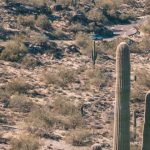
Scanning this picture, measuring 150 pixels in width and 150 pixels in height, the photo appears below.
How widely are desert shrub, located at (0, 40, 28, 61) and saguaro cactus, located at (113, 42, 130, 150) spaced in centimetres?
1651

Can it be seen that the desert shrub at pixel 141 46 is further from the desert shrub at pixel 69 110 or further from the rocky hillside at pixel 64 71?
the desert shrub at pixel 69 110

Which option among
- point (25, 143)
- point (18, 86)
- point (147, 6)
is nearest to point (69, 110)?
point (18, 86)

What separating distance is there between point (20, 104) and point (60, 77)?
524 cm

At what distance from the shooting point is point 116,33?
1642 inches

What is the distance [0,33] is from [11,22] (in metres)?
3.31

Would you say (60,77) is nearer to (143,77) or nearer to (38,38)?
(143,77)

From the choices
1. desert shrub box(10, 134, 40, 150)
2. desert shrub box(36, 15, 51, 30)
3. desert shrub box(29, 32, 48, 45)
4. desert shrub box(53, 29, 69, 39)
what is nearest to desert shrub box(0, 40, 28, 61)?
desert shrub box(29, 32, 48, 45)

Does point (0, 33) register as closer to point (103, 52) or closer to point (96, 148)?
point (103, 52)

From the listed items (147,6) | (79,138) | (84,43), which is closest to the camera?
(79,138)

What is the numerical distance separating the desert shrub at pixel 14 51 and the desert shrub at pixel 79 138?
11261 mm

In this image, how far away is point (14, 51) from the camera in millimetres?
32406

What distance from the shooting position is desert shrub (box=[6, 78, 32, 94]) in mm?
26453

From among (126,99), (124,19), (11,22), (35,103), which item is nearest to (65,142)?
(35,103)

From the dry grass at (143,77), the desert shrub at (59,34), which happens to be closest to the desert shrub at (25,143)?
the dry grass at (143,77)
